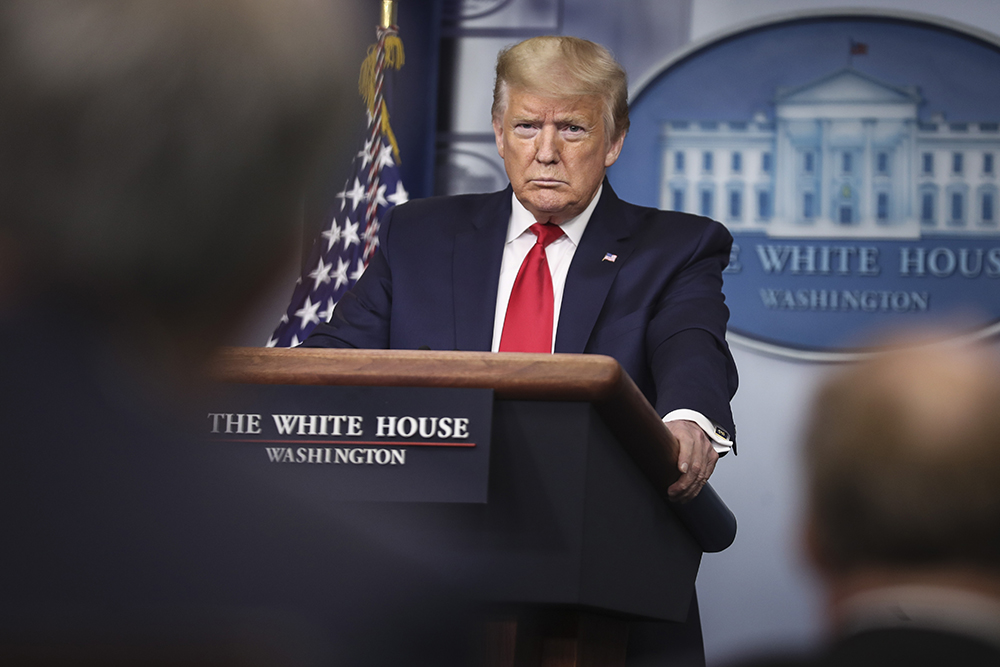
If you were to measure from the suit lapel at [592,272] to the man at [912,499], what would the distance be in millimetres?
1285

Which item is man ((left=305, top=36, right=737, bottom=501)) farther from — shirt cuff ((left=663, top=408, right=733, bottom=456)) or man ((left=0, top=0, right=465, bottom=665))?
man ((left=0, top=0, right=465, bottom=665))

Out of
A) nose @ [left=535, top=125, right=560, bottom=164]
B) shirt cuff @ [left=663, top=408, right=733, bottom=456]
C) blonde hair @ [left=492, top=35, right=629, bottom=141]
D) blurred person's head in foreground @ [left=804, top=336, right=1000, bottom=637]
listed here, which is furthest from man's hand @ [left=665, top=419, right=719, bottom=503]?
blonde hair @ [left=492, top=35, right=629, bottom=141]

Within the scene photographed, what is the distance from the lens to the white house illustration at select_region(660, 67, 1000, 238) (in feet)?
14.0

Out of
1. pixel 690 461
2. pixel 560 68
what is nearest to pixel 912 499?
pixel 690 461

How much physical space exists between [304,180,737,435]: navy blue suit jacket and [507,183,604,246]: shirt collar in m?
→ 0.02

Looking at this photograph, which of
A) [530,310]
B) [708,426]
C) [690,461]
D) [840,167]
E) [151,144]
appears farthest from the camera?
[840,167]

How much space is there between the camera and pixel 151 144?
14.1 inches

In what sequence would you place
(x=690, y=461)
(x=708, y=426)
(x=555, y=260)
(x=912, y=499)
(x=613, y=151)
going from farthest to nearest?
(x=613, y=151)
(x=555, y=260)
(x=708, y=426)
(x=690, y=461)
(x=912, y=499)

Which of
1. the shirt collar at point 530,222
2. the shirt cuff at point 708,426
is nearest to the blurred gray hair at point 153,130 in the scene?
the shirt cuff at point 708,426

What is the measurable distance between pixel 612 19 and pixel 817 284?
140 cm

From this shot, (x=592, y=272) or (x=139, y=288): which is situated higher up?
(x=592, y=272)

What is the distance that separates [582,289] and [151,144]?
155 cm

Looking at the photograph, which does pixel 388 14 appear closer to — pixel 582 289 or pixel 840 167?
pixel 840 167

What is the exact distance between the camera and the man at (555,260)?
185cm
